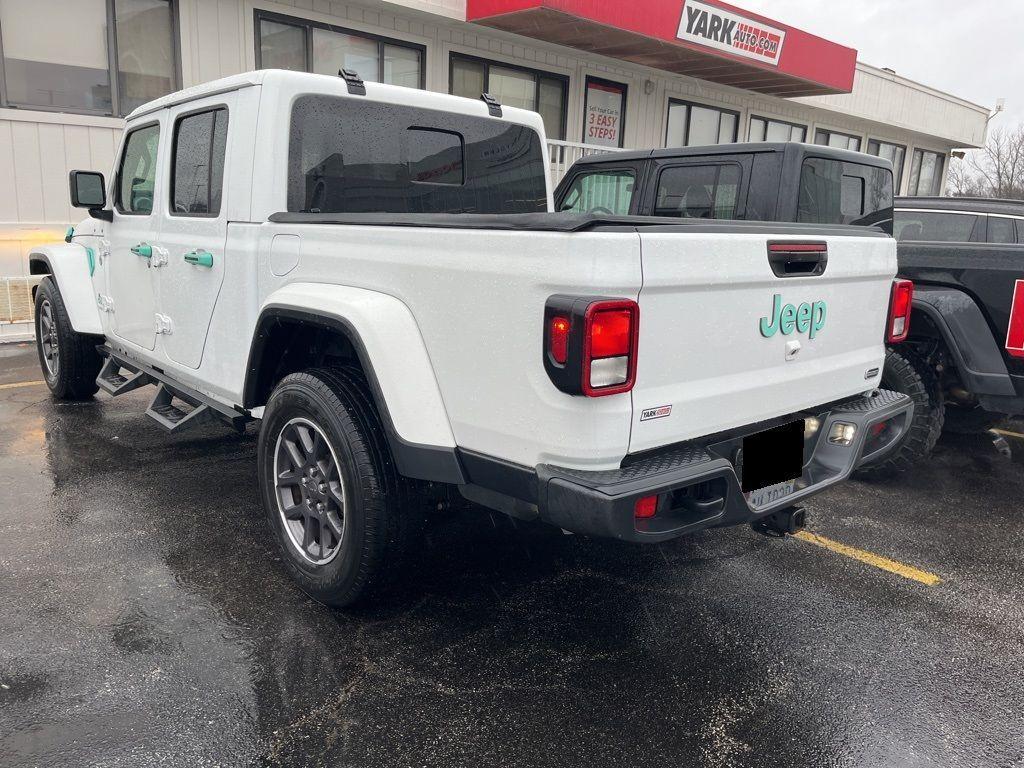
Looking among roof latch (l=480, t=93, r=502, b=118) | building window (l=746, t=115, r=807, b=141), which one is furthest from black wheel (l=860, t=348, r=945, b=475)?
building window (l=746, t=115, r=807, b=141)

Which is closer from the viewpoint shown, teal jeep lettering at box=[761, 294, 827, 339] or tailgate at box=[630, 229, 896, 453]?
tailgate at box=[630, 229, 896, 453]

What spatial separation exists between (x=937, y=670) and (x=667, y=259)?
73.4 inches

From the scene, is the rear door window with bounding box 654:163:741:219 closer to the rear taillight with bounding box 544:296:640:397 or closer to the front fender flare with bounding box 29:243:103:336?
the rear taillight with bounding box 544:296:640:397

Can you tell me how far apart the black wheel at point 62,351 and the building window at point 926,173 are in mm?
24448

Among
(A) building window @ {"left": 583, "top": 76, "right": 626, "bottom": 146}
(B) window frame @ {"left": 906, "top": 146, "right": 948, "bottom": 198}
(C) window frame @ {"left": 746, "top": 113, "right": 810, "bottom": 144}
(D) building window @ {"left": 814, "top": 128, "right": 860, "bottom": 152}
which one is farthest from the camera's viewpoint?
(B) window frame @ {"left": 906, "top": 146, "right": 948, "bottom": 198}

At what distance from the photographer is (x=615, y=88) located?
A: 14.6 m

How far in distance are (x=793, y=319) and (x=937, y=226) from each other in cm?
399

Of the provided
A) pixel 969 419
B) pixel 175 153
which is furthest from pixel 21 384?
pixel 969 419

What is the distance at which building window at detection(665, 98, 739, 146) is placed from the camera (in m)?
16.0

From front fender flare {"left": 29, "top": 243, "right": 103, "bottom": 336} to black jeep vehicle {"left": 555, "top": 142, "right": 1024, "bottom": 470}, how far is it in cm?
361

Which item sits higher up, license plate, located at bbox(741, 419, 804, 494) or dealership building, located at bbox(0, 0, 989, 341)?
dealership building, located at bbox(0, 0, 989, 341)

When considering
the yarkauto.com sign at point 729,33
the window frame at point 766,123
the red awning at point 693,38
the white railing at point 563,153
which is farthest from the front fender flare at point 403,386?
the window frame at point 766,123

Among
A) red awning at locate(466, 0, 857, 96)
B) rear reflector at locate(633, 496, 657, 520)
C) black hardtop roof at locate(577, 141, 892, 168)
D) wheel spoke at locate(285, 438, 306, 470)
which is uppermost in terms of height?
red awning at locate(466, 0, 857, 96)

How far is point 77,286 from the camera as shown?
5348 millimetres
